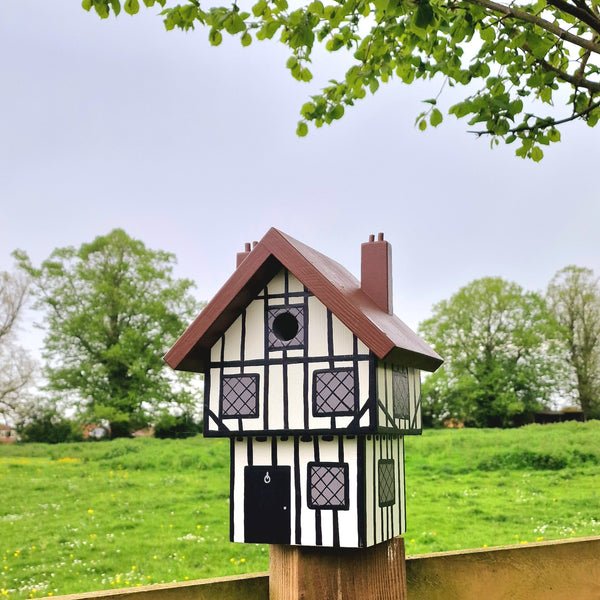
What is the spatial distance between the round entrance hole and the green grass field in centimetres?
610

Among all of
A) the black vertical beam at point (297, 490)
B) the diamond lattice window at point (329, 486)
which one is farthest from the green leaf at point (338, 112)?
the diamond lattice window at point (329, 486)

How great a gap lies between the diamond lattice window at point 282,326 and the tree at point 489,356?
1252 inches

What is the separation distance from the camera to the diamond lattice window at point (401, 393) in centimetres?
351

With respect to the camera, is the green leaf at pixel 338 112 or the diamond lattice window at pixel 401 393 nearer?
the diamond lattice window at pixel 401 393

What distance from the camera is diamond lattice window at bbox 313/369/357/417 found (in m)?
3.20

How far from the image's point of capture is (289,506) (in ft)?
10.8

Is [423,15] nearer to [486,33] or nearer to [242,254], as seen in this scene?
[486,33]

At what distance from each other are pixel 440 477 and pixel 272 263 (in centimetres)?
1300

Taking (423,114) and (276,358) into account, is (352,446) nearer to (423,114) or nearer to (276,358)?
(276,358)

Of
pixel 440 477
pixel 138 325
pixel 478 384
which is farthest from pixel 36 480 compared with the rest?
pixel 478 384

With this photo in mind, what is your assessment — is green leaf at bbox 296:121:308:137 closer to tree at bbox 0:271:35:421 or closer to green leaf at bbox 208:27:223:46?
green leaf at bbox 208:27:223:46

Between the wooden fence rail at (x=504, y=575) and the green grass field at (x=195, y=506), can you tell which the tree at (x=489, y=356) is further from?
the wooden fence rail at (x=504, y=575)

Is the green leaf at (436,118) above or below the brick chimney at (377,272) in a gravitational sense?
above

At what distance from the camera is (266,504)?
333cm
